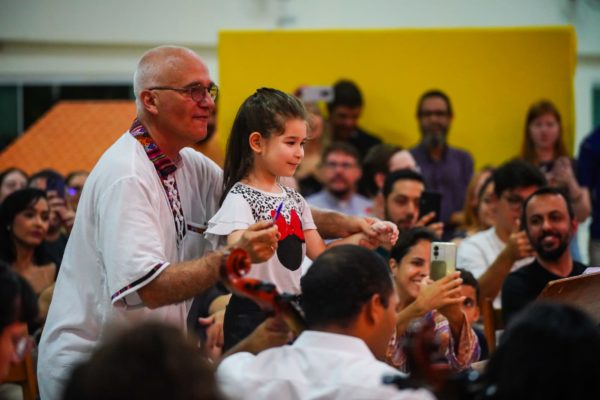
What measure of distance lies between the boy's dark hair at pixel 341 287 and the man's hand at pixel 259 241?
26 cm

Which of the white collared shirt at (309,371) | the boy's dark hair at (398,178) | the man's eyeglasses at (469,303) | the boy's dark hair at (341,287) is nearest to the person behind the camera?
the white collared shirt at (309,371)

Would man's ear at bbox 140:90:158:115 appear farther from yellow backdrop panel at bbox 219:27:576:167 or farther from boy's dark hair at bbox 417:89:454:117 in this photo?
yellow backdrop panel at bbox 219:27:576:167

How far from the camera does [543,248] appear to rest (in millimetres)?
4836

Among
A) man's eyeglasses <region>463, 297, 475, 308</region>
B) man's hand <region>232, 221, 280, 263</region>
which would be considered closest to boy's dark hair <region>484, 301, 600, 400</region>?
man's hand <region>232, 221, 280, 263</region>

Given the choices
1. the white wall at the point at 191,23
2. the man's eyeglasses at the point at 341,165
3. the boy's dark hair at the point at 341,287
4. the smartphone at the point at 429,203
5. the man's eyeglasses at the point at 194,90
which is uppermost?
the white wall at the point at 191,23

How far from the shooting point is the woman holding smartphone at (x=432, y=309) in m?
3.38

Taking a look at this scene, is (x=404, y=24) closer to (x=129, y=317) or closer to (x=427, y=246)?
(x=427, y=246)

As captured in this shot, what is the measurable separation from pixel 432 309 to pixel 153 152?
1036 mm

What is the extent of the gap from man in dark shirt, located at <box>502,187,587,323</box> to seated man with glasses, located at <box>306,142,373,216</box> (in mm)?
1622

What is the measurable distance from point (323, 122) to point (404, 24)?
2567 mm

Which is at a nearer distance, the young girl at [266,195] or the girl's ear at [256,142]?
the young girl at [266,195]

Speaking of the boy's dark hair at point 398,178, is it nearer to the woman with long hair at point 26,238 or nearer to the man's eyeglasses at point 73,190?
the woman with long hair at point 26,238

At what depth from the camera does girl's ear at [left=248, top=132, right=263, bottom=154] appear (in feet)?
11.1

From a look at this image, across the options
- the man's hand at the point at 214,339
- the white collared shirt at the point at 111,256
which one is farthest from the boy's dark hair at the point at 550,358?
the man's hand at the point at 214,339
